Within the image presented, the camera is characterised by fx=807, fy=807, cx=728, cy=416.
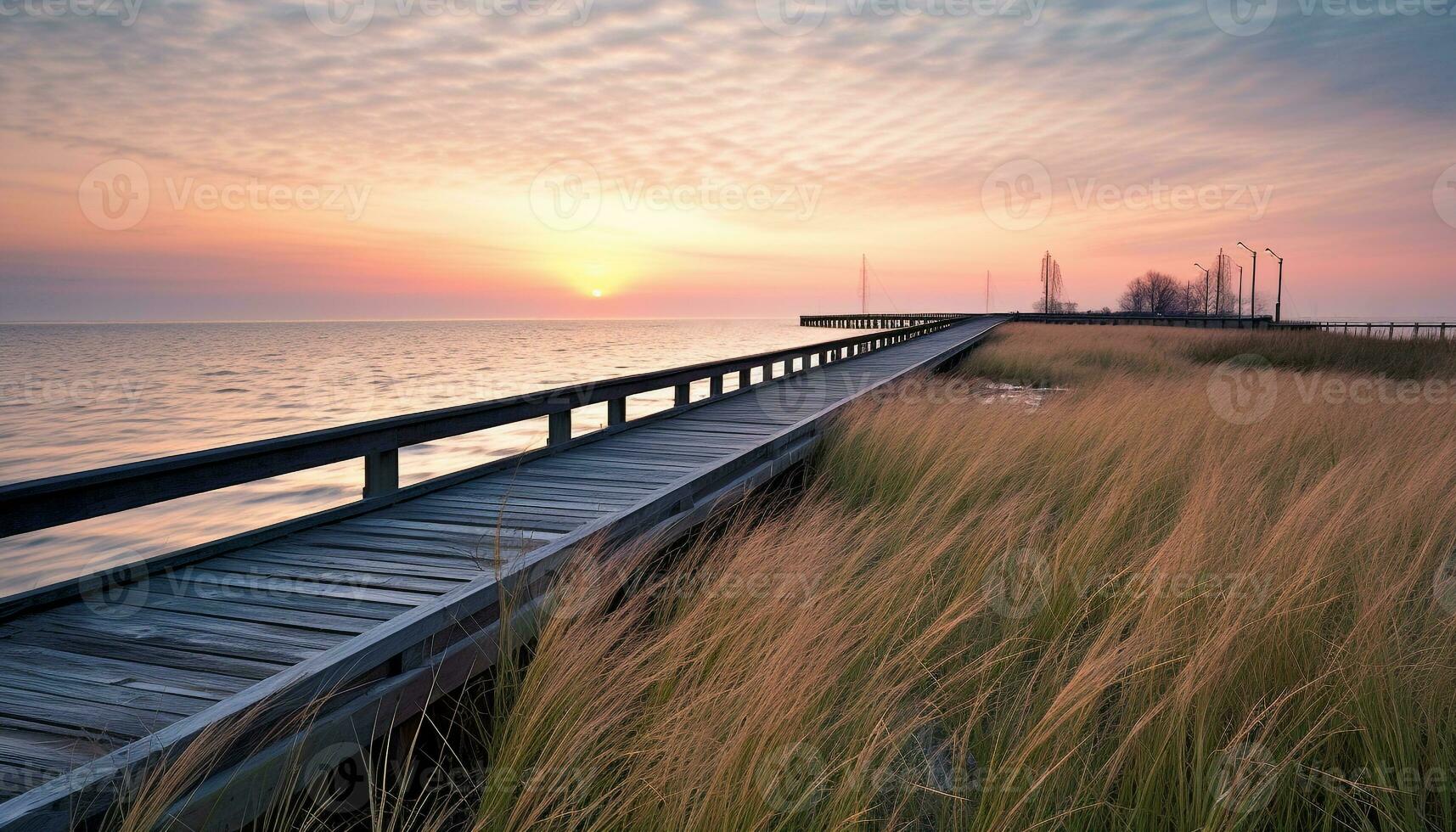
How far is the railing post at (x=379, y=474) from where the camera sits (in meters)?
5.42

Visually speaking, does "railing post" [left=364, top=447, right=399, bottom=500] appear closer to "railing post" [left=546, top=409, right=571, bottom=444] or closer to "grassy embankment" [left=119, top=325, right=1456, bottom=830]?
"grassy embankment" [left=119, top=325, right=1456, bottom=830]

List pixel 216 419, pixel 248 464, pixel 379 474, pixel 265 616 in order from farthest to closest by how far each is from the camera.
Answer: pixel 216 419 < pixel 379 474 < pixel 248 464 < pixel 265 616

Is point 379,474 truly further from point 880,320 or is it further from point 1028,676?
point 880,320

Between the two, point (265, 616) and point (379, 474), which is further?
point (379, 474)

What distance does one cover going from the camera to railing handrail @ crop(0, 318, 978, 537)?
334 cm

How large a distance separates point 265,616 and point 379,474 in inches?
86.9

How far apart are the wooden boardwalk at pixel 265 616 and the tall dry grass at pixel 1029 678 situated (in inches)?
17.2

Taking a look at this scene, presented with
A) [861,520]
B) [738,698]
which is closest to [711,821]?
[738,698]

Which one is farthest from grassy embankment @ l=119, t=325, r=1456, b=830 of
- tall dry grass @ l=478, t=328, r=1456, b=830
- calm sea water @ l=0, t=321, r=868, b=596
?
calm sea water @ l=0, t=321, r=868, b=596

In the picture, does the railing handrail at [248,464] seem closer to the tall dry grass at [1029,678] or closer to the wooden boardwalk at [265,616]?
the wooden boardwalk at [265,616]

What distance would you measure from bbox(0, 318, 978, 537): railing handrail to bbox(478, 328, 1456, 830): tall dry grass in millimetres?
2031

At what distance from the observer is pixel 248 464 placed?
442cm

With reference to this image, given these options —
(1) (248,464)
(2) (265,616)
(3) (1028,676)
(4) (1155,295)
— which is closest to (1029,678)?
(3) (1028,676)

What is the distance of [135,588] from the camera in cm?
366
